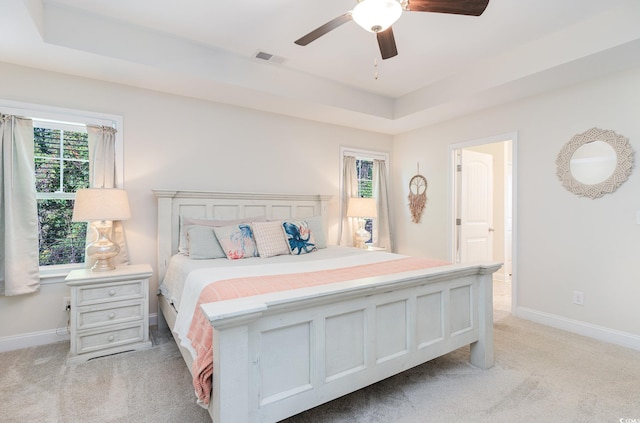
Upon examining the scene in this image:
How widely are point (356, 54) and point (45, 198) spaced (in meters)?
3.12

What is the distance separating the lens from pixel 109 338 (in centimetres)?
251

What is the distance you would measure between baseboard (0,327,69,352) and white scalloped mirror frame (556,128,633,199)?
4.86 m

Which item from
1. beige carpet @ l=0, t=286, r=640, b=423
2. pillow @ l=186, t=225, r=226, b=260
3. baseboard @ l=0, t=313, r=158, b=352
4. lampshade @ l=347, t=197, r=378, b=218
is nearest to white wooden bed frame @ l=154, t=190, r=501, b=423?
beige carpet @ l=0, t=286, r=640, b=423

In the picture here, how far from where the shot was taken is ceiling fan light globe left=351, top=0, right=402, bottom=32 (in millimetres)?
1615

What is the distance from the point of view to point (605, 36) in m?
2.39

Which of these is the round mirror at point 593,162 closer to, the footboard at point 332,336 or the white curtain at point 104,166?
the footboard at point 332,336

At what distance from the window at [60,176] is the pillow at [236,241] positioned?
3.87ft

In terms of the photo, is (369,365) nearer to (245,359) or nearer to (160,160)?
(245,359)

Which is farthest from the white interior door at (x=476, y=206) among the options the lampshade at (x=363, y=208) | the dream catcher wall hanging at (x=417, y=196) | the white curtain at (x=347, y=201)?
the white curtain at (x=347, y=201)

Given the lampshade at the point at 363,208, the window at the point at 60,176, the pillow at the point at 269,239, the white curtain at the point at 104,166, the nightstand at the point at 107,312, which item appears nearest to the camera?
the nightstand at the point at 107,312

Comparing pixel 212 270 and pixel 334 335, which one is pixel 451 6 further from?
pixel 212 270

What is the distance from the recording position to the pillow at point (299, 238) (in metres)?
3.17

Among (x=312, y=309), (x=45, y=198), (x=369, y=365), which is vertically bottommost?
(x=369, y=365)

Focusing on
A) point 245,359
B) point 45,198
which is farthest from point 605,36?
point 45,198
